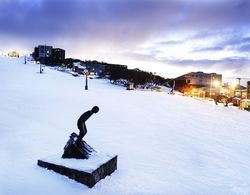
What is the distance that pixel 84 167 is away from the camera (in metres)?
8.95

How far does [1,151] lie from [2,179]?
107 inches

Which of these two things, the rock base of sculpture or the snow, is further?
the snow

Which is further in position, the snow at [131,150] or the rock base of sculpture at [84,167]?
the snow at [131,150]

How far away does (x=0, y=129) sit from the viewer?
14.3 m

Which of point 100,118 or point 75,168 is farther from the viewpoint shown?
point 100,118

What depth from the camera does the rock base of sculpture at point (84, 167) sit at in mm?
8734

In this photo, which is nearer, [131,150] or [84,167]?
[84,167]

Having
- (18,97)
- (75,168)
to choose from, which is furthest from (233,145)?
(18,97)

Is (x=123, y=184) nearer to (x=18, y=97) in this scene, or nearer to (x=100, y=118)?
(x=100, y=118)

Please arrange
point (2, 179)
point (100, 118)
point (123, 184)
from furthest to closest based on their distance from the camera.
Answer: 1. point (100, 118)
2. point (123, 184)
3. point (2, 179)

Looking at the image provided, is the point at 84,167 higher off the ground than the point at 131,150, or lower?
higher

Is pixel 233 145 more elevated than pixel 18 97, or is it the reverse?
pixel 18 97

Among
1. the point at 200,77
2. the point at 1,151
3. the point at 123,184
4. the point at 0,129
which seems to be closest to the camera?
the point at 123,184

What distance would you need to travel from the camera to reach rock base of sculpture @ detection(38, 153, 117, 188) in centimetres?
873
